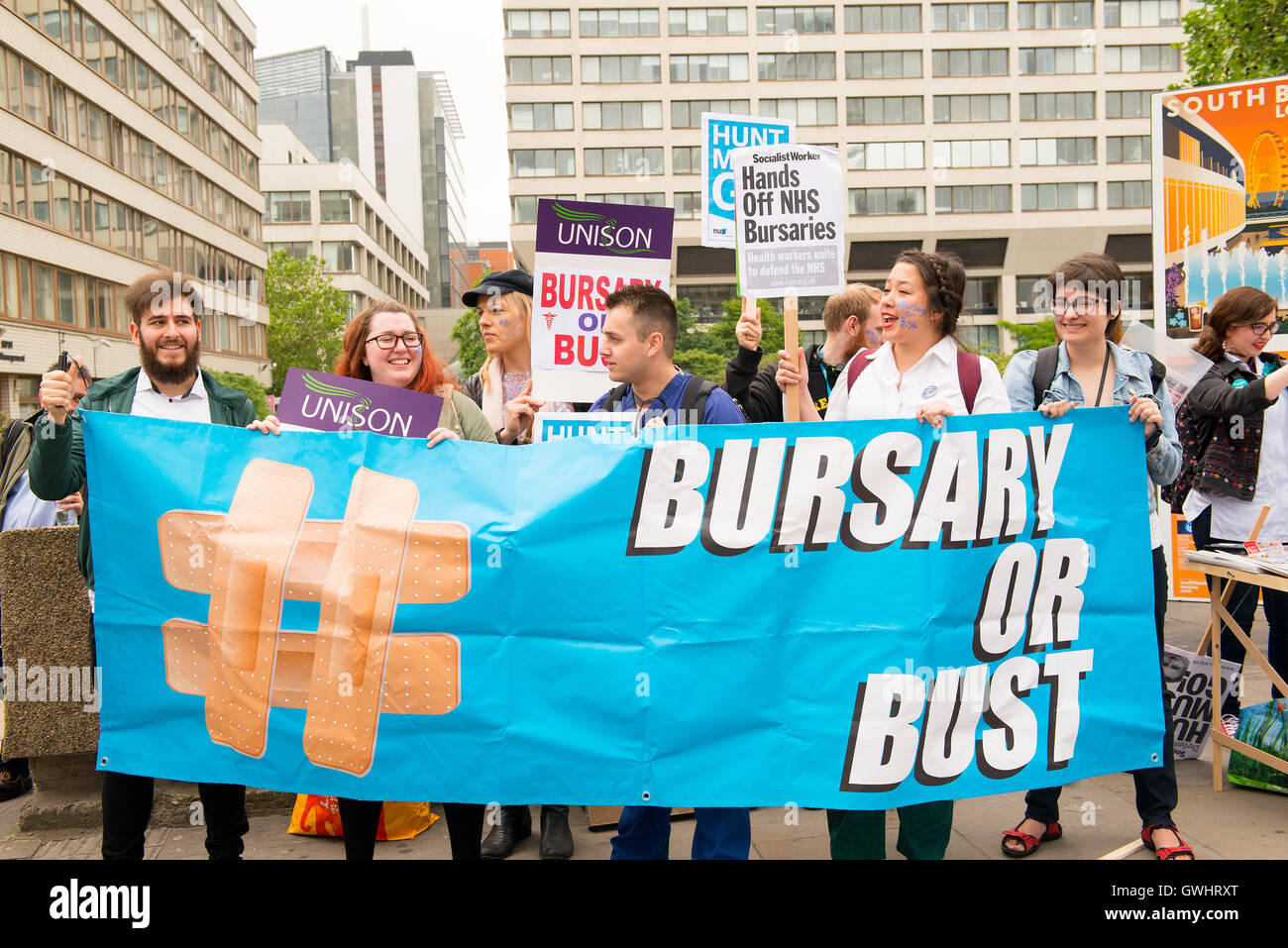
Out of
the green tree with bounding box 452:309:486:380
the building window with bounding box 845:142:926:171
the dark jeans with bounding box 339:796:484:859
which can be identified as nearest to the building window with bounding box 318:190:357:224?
the green tree with bounding box 452:309:486:380

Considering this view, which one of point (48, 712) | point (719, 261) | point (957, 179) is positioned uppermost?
point (957, 179)

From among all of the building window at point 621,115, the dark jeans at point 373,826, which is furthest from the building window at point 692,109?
the dark jeans at point 373,826

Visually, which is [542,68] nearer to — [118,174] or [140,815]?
[118,174]

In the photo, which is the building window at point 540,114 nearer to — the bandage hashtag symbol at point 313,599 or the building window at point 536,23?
the building window at point 536,23

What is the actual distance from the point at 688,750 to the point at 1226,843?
2.40m

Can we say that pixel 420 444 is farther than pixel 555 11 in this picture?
No

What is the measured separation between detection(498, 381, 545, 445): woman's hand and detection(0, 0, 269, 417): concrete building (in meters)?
25.2

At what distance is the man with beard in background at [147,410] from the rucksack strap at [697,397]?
144cm

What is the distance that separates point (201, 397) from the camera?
12.1 ft

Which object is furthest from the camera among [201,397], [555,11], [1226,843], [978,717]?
[555,11]

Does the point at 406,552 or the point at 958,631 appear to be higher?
the point at 406,552
